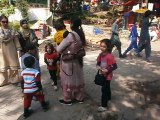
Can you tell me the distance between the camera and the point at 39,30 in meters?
15.5

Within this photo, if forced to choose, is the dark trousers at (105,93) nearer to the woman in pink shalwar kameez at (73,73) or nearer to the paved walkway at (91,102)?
the paved walkway at (91,102)

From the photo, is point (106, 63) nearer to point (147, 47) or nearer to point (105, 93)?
point (105, 93)

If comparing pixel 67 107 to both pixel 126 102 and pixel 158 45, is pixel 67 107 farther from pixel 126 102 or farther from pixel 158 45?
pixel 158 45

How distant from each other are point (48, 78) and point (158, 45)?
7.15 meters

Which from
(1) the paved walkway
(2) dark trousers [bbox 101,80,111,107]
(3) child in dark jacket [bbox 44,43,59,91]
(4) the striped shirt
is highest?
(3) child in dark jacket [bbox 44,43,59,91]

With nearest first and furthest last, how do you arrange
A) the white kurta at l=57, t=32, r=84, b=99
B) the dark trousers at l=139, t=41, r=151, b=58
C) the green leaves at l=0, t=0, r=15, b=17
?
the white kurta at l=57, t=32, r=84, b=99
the dark trousers at l=139, t=41, r=151, b=58
the green leaves at l=0, t=0, r=15, b=17

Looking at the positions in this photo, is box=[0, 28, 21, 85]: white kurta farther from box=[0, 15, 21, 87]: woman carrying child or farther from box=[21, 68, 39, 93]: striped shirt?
box=[21, 68, 39, 93]: striped shirt

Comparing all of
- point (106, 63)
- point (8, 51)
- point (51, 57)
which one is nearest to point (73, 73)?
point (106, 63)

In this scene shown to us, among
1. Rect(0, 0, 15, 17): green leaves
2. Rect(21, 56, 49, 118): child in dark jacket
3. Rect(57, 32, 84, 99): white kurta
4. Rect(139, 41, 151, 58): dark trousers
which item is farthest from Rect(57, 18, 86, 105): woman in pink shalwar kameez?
Rect(0, 0, 15, 17): green leaves

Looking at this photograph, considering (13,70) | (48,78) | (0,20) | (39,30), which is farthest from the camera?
(39,30)

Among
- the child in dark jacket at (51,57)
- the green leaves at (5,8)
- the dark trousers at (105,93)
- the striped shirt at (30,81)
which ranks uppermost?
the green leaves at (5,8)

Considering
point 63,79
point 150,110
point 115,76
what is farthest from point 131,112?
point 115,76

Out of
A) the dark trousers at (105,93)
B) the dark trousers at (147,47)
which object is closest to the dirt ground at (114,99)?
the dark trousers at (105,93)

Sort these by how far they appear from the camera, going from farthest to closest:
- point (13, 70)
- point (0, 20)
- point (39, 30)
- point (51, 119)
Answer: point (39, 30)
point (13, 70)
point (0, 20)
point (51, 119)
